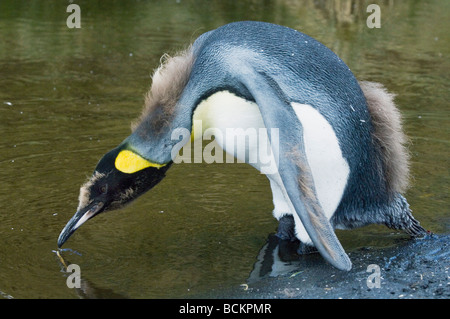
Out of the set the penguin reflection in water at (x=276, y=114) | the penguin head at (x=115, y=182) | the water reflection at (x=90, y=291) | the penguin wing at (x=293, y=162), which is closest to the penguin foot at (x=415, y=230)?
the penguin reflection in water at (x=276, y=114)

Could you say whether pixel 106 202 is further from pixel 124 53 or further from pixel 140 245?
pixel 124 53

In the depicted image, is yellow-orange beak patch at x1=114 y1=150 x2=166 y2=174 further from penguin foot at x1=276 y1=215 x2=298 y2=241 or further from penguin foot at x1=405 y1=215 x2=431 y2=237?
penguin foot at x1=405 y1=215 x2=431 y2=237

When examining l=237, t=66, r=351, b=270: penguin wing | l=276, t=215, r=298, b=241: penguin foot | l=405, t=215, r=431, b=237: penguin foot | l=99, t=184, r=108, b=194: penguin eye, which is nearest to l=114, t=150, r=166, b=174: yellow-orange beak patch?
l=99, t=184, r=108, b=194: penguin eye

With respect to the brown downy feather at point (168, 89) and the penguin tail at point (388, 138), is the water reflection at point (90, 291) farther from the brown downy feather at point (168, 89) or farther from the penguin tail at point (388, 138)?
the penguin tail at point (388, 138)

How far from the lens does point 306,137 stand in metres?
3.05

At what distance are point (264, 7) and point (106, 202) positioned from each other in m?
6.71

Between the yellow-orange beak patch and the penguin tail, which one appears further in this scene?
the penguin tail

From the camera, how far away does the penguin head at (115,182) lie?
10.3ft

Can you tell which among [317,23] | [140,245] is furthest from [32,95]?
[317,23]

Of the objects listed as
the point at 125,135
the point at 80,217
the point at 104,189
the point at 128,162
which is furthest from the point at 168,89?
the point at 125,135

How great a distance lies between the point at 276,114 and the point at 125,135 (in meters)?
2.33

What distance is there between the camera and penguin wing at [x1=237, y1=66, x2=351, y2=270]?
9.11ft

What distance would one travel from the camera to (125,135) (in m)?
5.05

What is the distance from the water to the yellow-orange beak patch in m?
0.43
